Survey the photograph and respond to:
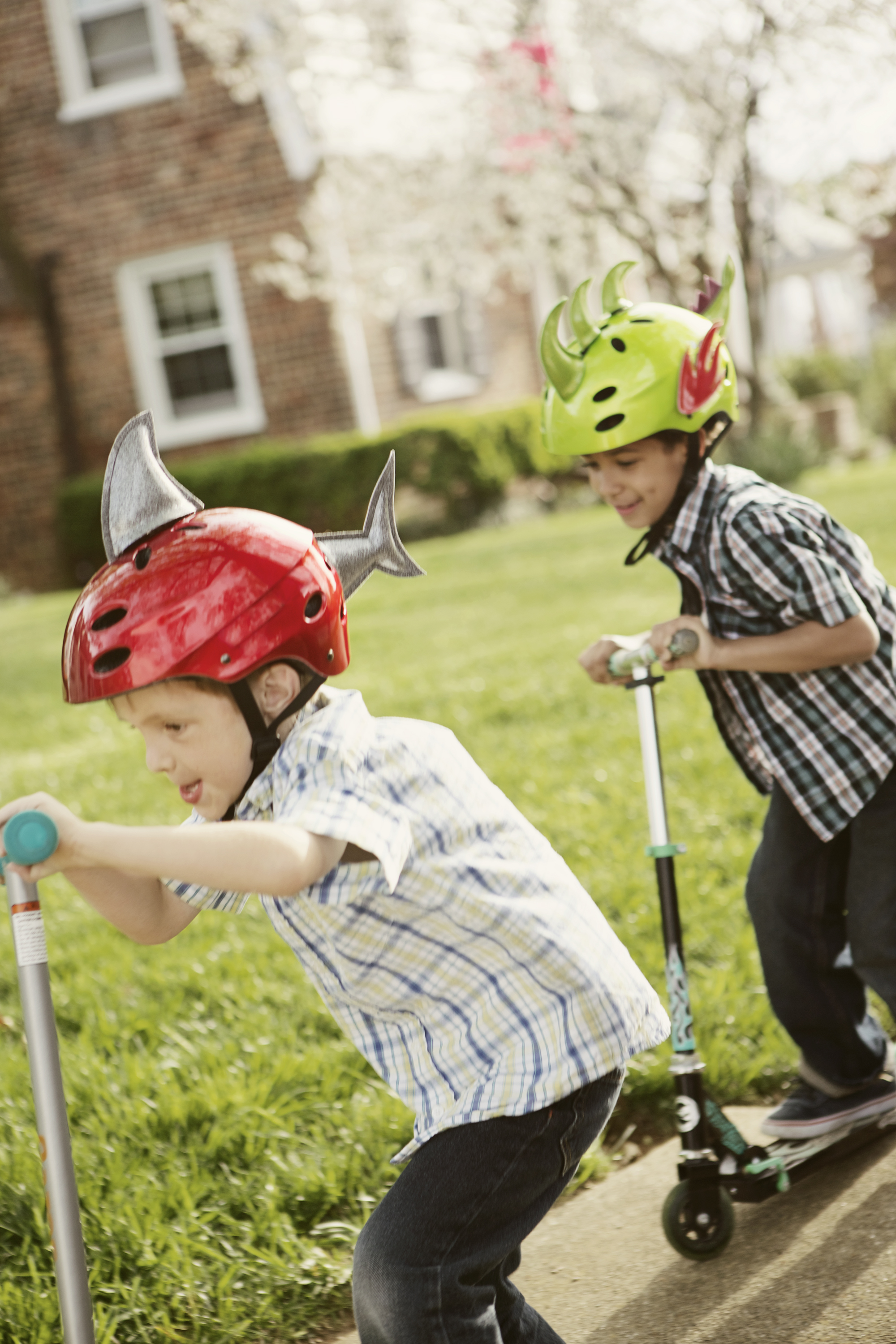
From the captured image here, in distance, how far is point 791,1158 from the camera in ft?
9.93

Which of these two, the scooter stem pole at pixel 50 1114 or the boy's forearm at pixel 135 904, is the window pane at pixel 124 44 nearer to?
the boy's forearm at pixel 135 904

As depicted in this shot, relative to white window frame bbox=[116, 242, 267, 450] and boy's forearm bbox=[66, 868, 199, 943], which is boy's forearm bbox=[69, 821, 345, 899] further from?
white window frame bbox=[116, 242, 267, 450]

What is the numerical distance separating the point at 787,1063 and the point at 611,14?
1309 centimetres

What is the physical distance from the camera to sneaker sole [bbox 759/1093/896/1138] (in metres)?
3.12

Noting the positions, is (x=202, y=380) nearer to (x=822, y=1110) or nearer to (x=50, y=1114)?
(x=822, y=1110)

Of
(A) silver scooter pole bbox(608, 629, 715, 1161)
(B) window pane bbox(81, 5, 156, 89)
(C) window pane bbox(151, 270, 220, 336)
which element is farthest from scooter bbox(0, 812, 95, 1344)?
(B) window pane bbox(81, 5, 156, 89)

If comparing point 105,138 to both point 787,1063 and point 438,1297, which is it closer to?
point 787,1063

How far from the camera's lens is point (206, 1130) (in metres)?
3.44

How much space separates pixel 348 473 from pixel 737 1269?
1434 cm

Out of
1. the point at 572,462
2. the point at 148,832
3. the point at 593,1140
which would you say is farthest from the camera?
the point at 572,462

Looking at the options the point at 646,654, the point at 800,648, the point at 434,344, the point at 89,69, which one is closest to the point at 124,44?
the point at 89,69

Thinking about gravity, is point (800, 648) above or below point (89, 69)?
below

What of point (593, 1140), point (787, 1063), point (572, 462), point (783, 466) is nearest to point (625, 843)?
point (787, 1063)

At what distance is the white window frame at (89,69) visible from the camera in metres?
16.7
